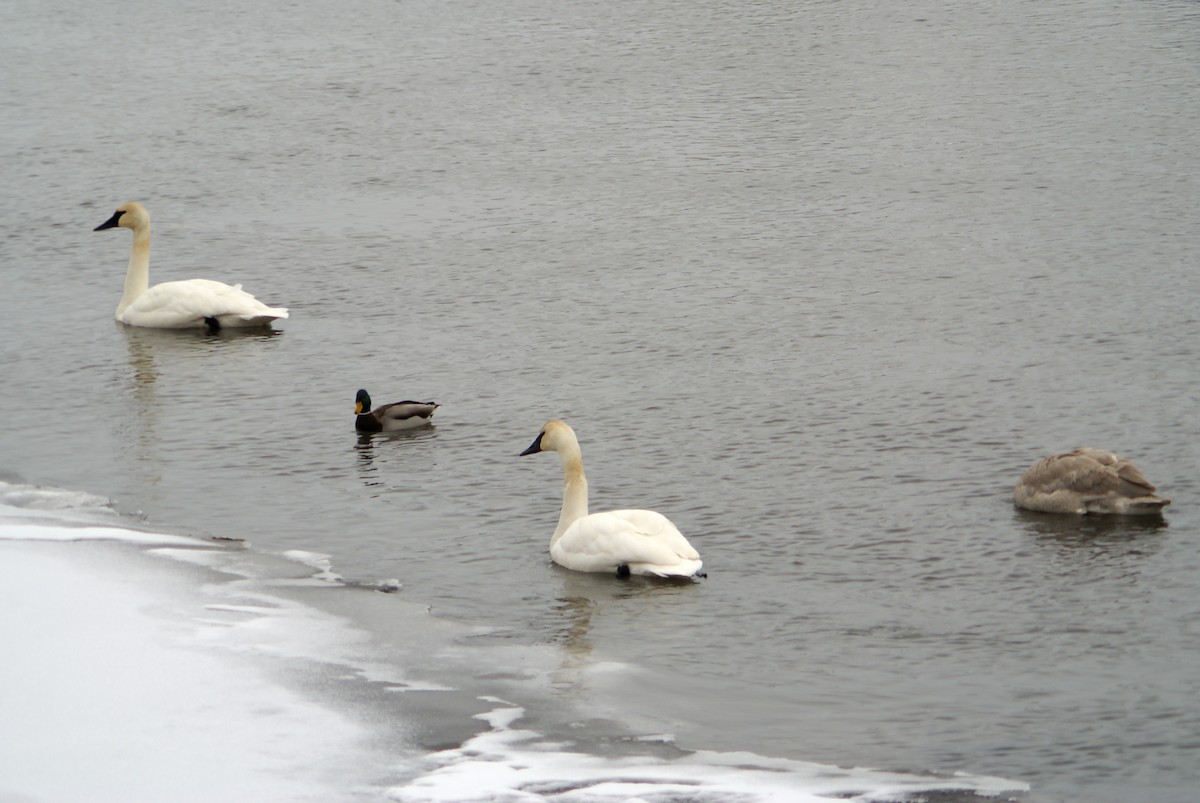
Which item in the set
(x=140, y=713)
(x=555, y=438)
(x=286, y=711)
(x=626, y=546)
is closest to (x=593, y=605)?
(x=626, y=546)

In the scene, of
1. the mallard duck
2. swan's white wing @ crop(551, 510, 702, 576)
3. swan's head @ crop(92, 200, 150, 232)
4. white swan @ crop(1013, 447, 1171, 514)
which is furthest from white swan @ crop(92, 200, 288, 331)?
white swan @ crop(1013, 447, 1171, 514)

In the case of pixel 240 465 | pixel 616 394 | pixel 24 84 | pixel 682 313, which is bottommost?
pixel 240 465

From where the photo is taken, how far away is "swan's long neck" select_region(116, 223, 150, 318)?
1748 centimetres

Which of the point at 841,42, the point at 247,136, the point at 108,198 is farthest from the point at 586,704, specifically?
the point at 841,42

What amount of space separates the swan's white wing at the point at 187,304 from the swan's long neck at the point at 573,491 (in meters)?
6.26

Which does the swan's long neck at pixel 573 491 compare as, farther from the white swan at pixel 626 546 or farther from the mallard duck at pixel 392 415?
the mallard duck at pixel 392 415

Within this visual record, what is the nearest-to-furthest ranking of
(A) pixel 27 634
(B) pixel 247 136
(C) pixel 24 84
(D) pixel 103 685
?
(D) pixel 103 685 < (A) pixel 27 634 < (B) pixel 247 136 < (C) pixel 24 84

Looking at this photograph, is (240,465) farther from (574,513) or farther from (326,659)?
(326,659)

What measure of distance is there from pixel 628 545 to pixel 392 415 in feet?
11.5

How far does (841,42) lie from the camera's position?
27.6 meters

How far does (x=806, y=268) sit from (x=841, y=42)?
10993 mm

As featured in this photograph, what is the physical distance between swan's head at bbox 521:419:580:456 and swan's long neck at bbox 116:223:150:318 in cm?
721

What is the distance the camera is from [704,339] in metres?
15.6

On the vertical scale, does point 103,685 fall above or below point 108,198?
below
